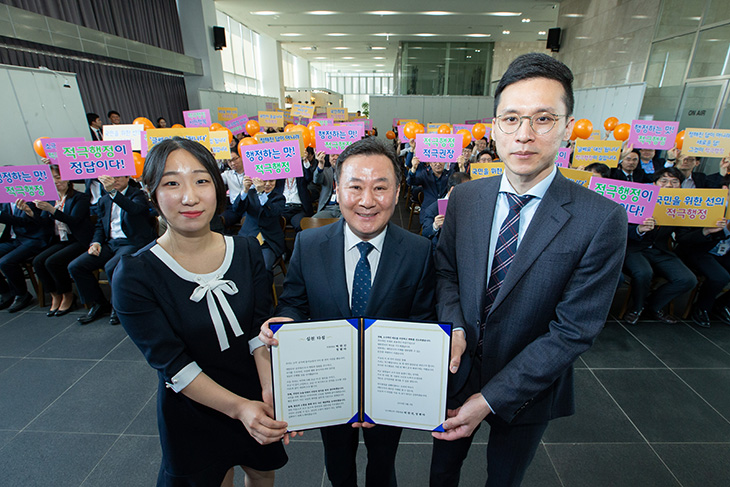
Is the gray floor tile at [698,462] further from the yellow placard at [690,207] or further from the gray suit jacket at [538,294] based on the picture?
the yellow placard at [690,207]

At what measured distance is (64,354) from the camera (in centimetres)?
286

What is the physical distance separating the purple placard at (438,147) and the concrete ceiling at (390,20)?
9.00m

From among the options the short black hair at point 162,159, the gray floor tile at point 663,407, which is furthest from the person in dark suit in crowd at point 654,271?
the short black hair at point 162,159

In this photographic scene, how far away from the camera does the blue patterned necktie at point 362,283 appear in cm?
121

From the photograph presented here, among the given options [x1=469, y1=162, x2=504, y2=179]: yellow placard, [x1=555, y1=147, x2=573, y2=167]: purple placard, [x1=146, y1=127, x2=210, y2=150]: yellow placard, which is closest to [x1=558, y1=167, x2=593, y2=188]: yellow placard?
[x1=469, y1=162, x2=504, y2=179]: yellow placard

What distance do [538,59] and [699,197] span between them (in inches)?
125

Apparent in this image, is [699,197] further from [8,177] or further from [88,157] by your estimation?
[8,177]

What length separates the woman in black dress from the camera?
1.01 m

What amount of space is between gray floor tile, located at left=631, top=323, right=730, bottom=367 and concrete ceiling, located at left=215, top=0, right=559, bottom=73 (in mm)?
11085

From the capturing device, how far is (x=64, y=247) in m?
3.56

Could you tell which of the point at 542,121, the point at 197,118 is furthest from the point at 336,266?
the point at 197,118

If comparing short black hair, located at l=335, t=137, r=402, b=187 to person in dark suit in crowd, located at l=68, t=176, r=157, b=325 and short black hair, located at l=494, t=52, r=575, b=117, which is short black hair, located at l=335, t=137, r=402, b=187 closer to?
short black hair, located at l=494, t=52, r=575, b=117

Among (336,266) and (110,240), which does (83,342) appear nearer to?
(110,240)

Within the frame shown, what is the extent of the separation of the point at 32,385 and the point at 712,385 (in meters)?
5.01
